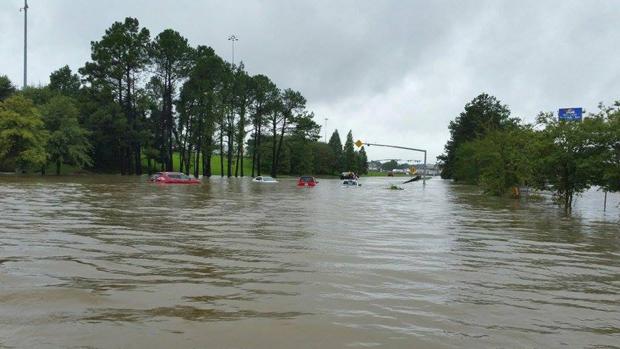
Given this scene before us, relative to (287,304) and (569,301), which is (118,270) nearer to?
(287,304)

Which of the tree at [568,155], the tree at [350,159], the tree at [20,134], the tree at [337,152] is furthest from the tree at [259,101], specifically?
the tree at [350,159]

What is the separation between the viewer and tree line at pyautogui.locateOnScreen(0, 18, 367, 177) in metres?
59.0

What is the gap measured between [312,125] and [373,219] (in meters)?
79.0

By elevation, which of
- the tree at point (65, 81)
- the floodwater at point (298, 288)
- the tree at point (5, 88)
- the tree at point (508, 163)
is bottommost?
the floodwater at point (298, 288)

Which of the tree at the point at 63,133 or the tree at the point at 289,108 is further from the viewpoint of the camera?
the tree at the point at 289,108

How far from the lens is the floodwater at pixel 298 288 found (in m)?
5.39

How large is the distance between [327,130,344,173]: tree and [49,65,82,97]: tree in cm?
A: 6967

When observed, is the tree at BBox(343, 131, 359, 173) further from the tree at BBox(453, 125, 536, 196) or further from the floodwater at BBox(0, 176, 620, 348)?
the floodwater at BBox(0, 176, 620, 348)

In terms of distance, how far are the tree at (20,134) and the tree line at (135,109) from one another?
10 cm

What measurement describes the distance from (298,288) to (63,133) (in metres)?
61.3

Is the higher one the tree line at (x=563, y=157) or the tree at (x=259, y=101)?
the tree at (x=259, y=101)

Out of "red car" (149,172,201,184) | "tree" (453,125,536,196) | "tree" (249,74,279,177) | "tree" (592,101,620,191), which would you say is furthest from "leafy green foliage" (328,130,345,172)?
"tree" (592,101,620,191)

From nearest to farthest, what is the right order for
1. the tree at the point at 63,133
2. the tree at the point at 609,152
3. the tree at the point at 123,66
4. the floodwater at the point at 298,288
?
the floodwater at the point at 298,288
the tree at the point at 609,152
the tree at the point at 63,133
the tree at the point at 123,66

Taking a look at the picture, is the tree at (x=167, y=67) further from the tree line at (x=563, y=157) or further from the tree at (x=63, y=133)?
the tree line at (x=563, y=157)
